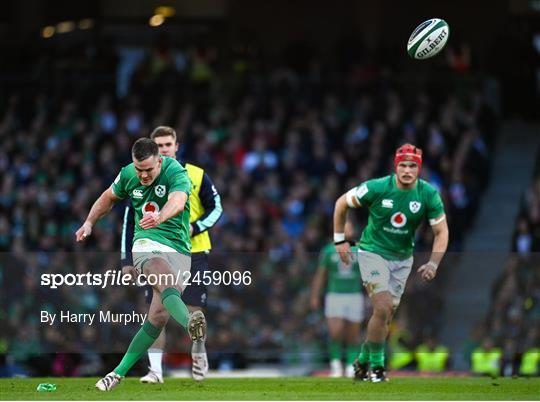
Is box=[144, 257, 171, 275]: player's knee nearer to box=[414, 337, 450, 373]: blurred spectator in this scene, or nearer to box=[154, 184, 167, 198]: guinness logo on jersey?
box=[154, 184, 167, 198]: guinness logo on jersey

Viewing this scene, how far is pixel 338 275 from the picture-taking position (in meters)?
17.9

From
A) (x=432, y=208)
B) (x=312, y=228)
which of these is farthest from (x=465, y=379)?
(x=312, y=228)

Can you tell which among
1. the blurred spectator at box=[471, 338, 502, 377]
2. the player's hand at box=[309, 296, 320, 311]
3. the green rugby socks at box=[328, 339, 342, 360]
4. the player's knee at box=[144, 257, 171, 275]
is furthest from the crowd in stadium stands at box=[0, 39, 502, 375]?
the player's knee at box=[144, 257, 171, 275]

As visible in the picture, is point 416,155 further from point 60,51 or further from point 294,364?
point 60,51

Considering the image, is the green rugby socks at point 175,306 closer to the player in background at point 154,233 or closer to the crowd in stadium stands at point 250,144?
the player in background at point 154,233

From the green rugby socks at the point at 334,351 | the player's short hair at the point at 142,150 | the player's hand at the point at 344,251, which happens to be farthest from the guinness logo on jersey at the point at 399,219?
the green rugby socks at the point at 334,351

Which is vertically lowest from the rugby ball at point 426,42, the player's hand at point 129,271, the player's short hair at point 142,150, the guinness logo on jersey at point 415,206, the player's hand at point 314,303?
the player's hand at point 314,303

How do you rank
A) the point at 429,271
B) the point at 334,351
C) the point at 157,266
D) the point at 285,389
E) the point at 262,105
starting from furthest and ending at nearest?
1. the point at 262,105
2. the point at 334,351
3. the point at 429,271
4. the point at 285,389
5. the point at 157,266

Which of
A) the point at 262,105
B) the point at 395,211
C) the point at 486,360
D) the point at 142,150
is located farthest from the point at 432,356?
the point at 262,105

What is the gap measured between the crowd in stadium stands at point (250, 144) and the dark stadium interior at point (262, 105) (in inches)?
1.3

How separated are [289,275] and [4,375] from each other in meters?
3.27

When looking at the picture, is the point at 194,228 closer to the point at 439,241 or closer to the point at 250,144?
the point at 439,241

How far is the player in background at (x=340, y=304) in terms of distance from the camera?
56.0 feet

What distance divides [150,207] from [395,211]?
8.08 ft
